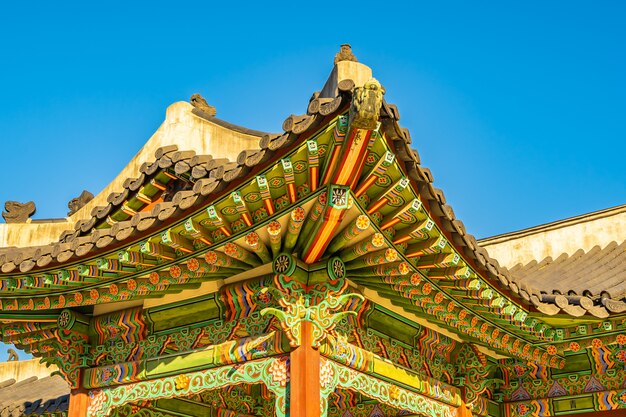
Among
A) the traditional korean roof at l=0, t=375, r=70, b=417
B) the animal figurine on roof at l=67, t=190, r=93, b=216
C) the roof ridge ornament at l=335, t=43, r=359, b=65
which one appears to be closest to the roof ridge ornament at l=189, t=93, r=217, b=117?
the animal figurine on roof at l=67, t=190, r=93, b=216

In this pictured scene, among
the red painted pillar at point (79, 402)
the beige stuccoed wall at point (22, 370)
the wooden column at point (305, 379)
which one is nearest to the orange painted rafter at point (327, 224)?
the wooden column at point (305, 379)

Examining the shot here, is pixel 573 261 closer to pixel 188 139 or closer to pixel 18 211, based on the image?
pixel 188 139

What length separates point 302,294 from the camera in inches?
219

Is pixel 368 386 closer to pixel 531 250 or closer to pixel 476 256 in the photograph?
pixel 476 256

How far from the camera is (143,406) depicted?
7641 millimetres

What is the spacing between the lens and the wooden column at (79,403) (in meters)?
6.76

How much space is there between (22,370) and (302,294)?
11051mm

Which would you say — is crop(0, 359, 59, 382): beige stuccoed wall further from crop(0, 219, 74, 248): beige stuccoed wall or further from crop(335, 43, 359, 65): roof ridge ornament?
crop(335, 43, 359, 65): roof ridge ornament

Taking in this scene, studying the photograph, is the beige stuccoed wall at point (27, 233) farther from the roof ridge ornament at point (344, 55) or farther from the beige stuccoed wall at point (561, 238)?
the beige stuccoed wall at point (561, 238)

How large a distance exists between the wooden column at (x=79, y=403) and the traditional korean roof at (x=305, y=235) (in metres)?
0.57

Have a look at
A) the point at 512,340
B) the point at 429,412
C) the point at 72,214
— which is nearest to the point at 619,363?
the point at 512,340

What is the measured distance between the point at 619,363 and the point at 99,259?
515 cm

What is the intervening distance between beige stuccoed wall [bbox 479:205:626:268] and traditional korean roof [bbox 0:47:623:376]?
4.41m

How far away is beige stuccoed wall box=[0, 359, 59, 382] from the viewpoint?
14383 millimetres
